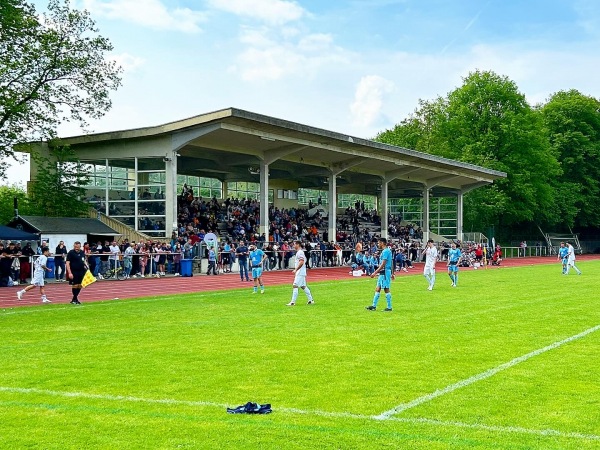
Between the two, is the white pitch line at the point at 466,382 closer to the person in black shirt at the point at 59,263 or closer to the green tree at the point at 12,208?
the person in black shirt at the point at 59,263

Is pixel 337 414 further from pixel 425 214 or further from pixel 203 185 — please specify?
pixel 425 214

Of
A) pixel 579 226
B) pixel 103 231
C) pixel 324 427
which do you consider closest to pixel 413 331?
pixel 324 427

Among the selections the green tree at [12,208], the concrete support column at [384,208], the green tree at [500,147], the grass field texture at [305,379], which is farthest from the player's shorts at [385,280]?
the green tree at [500,147]

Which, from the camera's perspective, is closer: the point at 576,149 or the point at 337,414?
the point at 337,414

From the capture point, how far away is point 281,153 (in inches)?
1597

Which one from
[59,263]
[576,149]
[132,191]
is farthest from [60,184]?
[576,149]

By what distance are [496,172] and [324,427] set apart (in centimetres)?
5411

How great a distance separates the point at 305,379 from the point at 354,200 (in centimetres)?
6299

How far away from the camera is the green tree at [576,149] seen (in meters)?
71.8

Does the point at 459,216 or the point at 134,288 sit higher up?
the point at 459,216

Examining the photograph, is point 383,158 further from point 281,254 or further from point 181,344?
point 181,344

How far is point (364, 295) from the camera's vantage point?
21734mm

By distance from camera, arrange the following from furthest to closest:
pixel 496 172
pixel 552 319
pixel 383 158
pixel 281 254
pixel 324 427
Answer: pixel 496 172, pixel 383 158, pixel 281 254, pixel 552 319, pixel 324 427

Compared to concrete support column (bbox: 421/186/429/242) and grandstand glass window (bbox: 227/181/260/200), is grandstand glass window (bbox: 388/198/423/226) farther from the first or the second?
grandstand glass window (bbox: 227/181/260/200)
